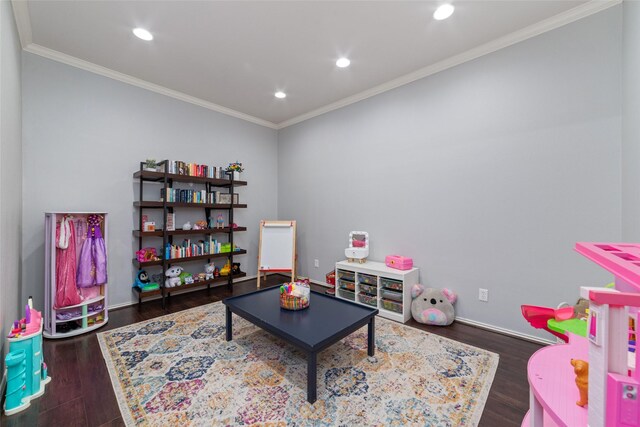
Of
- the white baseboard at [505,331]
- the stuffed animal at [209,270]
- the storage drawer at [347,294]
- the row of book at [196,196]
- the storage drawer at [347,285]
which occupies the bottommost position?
the white baseboard at [505,331]

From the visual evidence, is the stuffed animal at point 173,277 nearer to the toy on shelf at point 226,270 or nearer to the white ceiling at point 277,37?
the toy on shelf at point 226,270

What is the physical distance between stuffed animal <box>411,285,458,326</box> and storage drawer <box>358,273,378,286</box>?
18.9 inches

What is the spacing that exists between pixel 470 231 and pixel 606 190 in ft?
3.46

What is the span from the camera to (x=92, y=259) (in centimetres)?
275

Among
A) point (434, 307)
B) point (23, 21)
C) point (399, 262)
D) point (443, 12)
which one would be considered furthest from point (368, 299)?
point (23, 21)

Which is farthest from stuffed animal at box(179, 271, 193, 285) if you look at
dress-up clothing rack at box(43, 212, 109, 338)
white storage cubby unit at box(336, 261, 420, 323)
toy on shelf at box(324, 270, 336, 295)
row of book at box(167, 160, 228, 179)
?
white storage cubby unit at box(336, 261, 420, 323)

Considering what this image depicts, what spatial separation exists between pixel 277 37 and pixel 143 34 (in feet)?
4.16

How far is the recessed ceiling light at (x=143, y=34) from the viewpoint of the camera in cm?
245

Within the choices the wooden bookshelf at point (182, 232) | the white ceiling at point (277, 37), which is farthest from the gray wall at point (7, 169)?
the wooden bookshelf at point (182, 232)

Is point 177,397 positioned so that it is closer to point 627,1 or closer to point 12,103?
point 12,103

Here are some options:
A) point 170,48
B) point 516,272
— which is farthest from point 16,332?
point 516,272

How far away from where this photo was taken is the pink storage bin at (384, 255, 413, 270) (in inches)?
122

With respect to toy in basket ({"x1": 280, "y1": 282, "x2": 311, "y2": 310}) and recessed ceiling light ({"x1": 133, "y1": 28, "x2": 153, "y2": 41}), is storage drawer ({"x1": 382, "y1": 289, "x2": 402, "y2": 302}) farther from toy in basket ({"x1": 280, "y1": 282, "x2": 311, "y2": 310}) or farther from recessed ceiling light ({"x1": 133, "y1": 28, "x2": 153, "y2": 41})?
recessed ceiling light ({"x1": 133, "y1": 28, "x2": 153, "y2": 41})

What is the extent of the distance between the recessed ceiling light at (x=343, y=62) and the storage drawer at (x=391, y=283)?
8.33 feet
